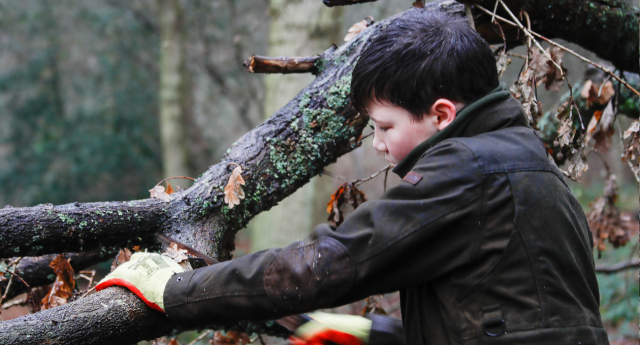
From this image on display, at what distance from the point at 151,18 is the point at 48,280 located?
1080cm

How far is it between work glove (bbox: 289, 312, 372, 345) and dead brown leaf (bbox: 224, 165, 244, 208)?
1.89 ft

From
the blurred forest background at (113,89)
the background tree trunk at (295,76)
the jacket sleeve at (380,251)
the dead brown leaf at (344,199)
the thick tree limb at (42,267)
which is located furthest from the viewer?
the blurred forest background at (113,89)

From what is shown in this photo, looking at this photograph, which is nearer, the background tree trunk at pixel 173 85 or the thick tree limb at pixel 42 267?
the thick tree limb at pixel 42 267

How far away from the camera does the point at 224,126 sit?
1398cm

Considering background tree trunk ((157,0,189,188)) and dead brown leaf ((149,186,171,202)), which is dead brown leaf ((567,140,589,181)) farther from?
background tree trunk ((157,0,189,188))

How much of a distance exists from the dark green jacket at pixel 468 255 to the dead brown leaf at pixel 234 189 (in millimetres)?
571

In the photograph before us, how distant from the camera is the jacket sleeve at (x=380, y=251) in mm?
1288

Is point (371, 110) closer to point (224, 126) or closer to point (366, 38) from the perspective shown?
point (366, 38)

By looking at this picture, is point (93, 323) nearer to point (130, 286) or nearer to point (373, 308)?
point (130, 286)

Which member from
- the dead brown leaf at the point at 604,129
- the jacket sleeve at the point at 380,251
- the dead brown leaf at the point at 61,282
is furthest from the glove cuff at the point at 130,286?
the dead brown leaf at the point at 604,129

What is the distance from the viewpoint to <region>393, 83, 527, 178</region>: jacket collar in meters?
1.46

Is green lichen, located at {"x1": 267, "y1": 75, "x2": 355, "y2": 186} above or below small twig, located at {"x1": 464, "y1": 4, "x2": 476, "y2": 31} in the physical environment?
below

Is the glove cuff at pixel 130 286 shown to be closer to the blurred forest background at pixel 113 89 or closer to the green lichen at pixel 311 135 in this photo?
the green lichen at pixel 311 135

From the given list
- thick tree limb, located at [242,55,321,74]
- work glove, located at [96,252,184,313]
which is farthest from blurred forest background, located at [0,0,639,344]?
work glove, located at [96,252,184,313]
